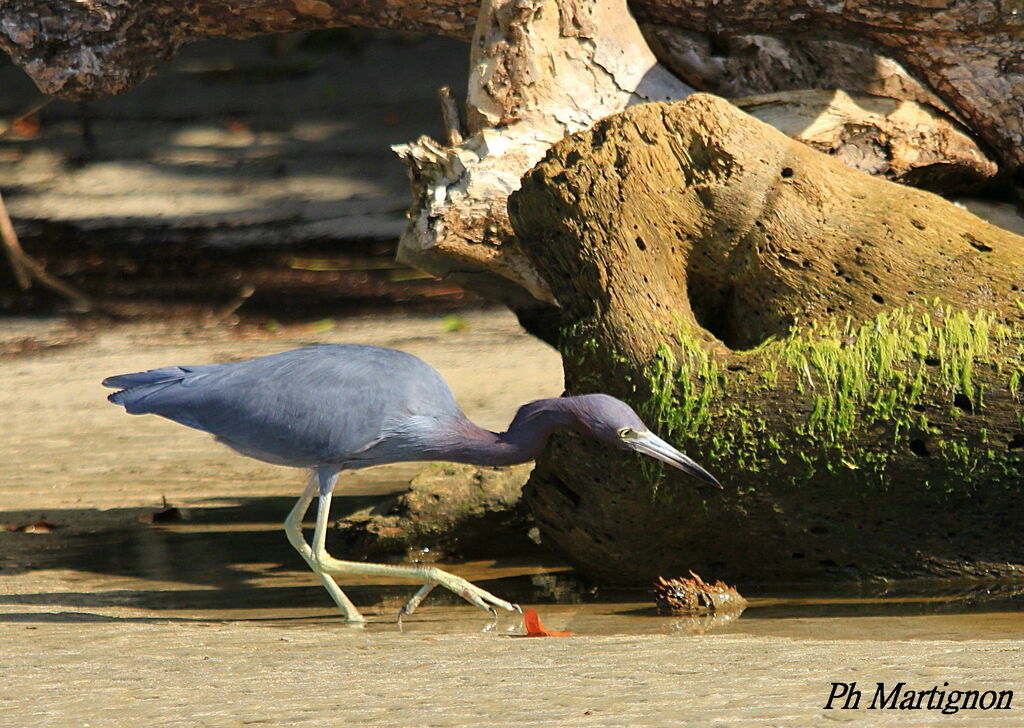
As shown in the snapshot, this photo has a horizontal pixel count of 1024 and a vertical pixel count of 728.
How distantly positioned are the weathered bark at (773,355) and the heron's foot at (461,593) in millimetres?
620

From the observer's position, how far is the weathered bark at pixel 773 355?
564cm

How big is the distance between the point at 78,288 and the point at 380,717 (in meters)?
10.8

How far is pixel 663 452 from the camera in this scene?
209 inches

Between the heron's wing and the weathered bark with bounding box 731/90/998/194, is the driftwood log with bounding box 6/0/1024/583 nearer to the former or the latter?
the heron's wing

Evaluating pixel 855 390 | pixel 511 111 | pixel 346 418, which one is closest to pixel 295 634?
pixel 346 418

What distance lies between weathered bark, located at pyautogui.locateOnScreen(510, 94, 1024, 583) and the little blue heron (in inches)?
16.2

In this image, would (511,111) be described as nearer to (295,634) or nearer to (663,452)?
(663,452)

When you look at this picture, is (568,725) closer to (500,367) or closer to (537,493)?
(537,493)

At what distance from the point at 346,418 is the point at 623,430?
1112 millimetres

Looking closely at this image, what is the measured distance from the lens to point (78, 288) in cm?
1327

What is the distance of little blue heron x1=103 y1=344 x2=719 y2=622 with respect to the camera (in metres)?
5.57

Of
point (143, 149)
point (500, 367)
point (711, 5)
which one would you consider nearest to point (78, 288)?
point (143, 149)

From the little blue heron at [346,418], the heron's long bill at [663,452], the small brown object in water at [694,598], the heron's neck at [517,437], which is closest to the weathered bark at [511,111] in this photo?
the little blue heron at [346,418]

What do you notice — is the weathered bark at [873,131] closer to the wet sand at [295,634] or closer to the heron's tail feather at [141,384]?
the wet sand at [295,634]
